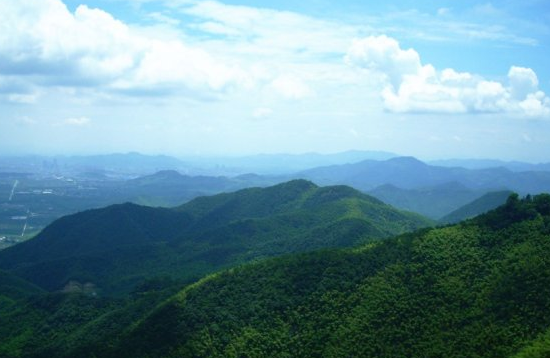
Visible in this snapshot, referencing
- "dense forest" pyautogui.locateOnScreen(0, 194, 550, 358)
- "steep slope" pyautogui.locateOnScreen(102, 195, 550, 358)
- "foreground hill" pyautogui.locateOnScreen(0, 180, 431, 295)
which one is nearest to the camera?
"steep slope" pyautogui.locateOnScreen(102, 195, 550, 358)

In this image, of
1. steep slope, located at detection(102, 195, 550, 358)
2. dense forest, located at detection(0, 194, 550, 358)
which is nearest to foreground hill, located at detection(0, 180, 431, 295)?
dense forest, located at detection(0, 194, 550, 358)

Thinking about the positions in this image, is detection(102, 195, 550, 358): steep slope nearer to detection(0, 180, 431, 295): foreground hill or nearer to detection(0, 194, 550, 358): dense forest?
detection(0, 194, 550, 358): dense forest

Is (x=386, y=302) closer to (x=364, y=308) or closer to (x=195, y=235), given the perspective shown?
(x=364, y=308)

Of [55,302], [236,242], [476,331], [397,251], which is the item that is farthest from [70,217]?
A: [476,331]

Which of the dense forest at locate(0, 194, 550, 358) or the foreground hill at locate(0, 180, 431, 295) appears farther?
the foreground hill at locate(0, 180, 431, 295)

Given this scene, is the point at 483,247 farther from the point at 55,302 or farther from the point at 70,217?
the point at 70,217

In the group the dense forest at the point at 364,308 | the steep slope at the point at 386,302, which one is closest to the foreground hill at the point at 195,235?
the dense forest at the point at 364,308

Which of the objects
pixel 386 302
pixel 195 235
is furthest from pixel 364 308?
pixel 195 235
